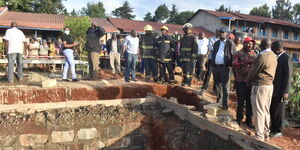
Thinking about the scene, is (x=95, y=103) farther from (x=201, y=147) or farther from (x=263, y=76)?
(x=263, y=76)

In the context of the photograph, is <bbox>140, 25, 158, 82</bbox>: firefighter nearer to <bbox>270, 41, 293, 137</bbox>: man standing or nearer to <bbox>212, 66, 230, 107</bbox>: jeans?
<bbox>212, 66, 230, 107</bbox>: jeans

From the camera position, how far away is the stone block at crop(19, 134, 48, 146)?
5.42 m

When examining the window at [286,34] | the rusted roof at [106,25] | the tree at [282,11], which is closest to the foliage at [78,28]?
the rusted roof at [106,25]

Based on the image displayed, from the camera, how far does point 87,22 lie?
16.5 metres

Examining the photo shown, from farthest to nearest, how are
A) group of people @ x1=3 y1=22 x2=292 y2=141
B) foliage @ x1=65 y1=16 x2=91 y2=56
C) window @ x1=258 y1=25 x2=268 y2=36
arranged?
window @ x1=258 y1=25 x2=268 y2=36
foliage @ x1=65 y1=16 x2=91 y2=56
group of people @ x1=3 y1=22 x2=292 y2=141

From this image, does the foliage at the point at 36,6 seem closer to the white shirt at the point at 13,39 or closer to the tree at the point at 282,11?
the white shirt at the point at 13,39

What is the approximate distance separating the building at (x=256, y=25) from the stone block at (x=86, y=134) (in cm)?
2311

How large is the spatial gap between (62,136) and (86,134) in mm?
494

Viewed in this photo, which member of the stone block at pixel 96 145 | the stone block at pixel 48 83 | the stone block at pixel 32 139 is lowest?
the stone block at pixel 96 145

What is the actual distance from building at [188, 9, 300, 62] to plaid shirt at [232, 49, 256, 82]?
72.3 ft

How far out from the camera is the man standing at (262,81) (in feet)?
14.3

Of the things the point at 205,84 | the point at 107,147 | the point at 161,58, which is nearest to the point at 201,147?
the point at 107,147

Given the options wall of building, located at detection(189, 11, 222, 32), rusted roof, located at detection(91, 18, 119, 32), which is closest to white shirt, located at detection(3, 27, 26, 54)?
rusted roof, located at detection(91, 18, 119, 32)

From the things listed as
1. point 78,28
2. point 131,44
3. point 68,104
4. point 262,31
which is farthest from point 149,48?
point 262,31
